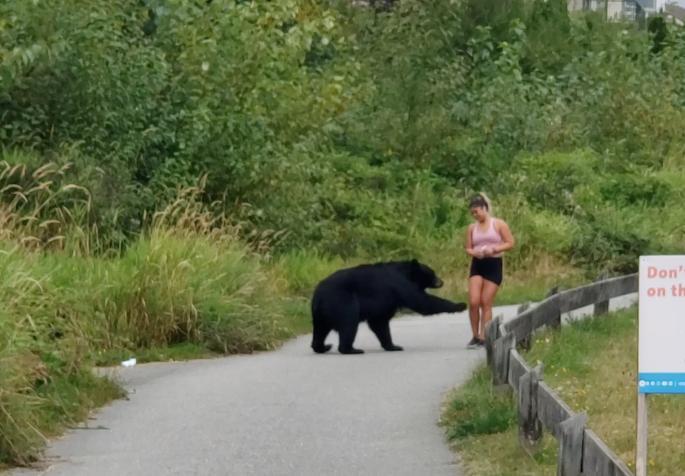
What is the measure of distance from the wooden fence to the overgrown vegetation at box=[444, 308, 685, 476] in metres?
0.20

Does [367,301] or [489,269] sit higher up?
[489,269]

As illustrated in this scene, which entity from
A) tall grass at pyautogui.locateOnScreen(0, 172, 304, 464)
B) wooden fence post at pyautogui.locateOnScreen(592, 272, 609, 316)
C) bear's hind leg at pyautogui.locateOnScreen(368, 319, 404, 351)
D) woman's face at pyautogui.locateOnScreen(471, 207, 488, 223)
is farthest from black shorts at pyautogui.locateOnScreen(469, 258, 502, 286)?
tall grass at pyautogui.locateOnScreen(0, 172, 304, 464)

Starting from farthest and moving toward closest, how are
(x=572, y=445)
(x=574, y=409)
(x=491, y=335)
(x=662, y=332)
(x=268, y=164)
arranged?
(x=268, y=164) < (x=491, y=335) < (x=574, y=409) < (x=572, y=445) < (x=662, y=332)

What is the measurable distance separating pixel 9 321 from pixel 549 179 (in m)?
22.4

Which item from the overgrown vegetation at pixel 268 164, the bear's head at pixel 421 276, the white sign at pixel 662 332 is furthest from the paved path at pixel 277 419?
the white sign at pixel 662 332

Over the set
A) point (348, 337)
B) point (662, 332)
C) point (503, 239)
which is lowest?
point (348, 337)

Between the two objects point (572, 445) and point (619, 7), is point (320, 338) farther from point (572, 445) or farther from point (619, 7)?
point (619, 7)

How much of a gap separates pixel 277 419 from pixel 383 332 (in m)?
5.10

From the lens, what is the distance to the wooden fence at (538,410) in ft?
26.3

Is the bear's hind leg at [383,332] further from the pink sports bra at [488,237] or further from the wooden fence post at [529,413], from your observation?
the wooden fence post at [529,413]

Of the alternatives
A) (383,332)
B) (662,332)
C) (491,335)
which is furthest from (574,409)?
(383,332)

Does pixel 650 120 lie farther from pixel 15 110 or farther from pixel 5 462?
pixel 5 462

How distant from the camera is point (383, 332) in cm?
1762

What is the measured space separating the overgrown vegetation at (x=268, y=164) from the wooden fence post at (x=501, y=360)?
3.51 meters
